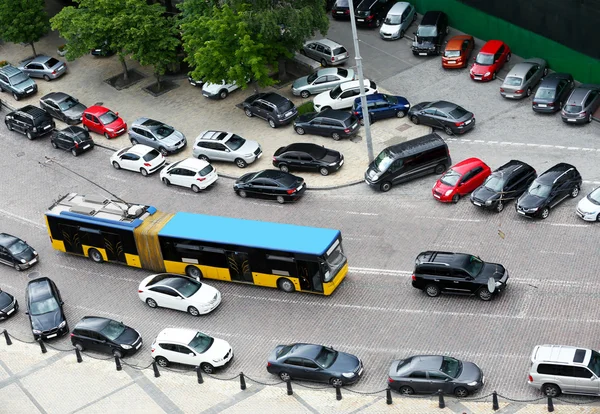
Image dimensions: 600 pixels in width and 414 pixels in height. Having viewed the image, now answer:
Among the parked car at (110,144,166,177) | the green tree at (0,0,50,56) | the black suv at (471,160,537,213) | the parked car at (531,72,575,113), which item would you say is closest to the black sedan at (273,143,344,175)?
the parked car at (110,144,166,177)

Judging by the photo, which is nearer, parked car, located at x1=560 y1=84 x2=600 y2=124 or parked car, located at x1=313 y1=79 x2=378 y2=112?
parked car, located at x1=560 y1=84 x2=600 y2=124

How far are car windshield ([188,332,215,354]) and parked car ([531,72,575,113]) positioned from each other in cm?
2417

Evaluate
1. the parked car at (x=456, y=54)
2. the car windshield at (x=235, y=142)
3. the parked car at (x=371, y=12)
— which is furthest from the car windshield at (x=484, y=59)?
the car windshield at (x=235, y=142)

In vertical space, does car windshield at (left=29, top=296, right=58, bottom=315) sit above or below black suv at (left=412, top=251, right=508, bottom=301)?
below

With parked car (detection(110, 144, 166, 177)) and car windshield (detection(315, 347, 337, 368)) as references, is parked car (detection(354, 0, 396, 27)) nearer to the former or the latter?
parked car (detection(110, 144, 166, 177))

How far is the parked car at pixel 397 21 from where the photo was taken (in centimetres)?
6300

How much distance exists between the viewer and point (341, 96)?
182 ft

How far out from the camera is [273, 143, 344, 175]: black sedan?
1961 inches

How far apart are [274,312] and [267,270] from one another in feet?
5.93

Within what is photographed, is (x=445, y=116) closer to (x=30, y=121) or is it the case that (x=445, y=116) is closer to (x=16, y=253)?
(x=16, y=253)

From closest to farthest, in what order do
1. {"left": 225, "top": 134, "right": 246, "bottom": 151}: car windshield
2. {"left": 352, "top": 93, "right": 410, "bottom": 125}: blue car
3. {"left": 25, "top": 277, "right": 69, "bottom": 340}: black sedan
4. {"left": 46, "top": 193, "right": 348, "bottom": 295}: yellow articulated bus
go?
1. {"left": 46, "top": 193, "right": 348, "bottom": 295}: yellow articulated bus
2. {"left": 25, "top": 277, "right": 69, "bottom": 340}: black sedan
3. {"left": 225, "top": 134, "right": 246, "bottom": 151}: car windshield
4. {"left": 352, "top": 93, "right": 410, "bottom": 125}: blue car

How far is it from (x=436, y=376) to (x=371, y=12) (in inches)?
1413

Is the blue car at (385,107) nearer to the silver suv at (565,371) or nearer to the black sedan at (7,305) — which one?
the black sedan at (7,305)

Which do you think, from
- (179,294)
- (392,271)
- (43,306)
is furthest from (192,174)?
(392,271)
